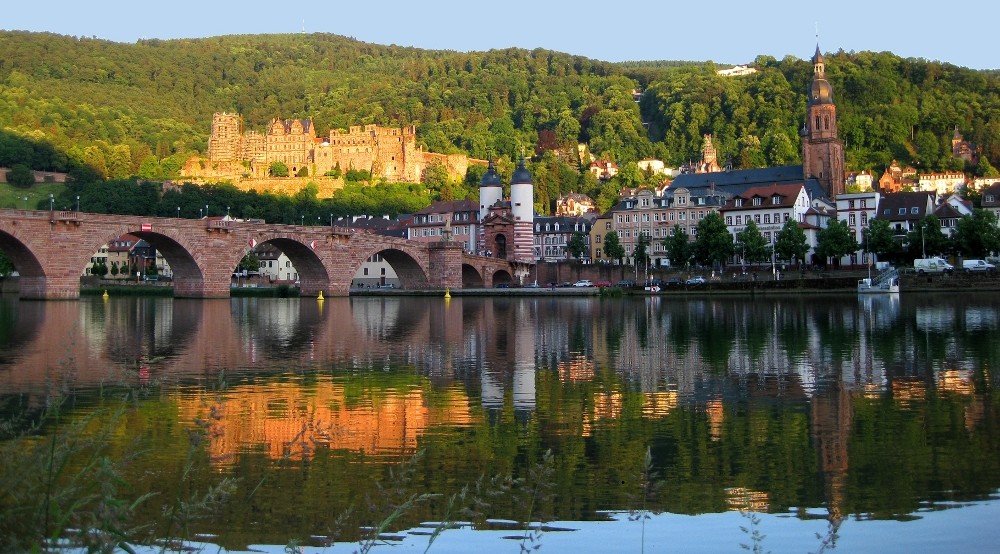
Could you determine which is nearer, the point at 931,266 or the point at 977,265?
the point at 977,265

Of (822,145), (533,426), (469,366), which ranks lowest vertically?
(533,426)

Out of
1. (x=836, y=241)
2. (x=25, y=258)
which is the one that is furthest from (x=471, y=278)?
(x=25, y=258)

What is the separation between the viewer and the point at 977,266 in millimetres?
69062

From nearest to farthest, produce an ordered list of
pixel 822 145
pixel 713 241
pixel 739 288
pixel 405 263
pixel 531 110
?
pixel 739 288, pixel 713 241, pixel 405 263, pixel 822 145, pixel 531 110

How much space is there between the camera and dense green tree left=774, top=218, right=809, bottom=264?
75375 mm

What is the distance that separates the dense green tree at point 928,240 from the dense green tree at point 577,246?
2864 cm

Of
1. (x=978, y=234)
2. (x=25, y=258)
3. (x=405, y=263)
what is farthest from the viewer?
(x=405, y=263)

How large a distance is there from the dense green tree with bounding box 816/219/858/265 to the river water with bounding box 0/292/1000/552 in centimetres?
4520

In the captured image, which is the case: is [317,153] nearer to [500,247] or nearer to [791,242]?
[500,247]

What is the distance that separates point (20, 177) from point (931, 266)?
333 ft

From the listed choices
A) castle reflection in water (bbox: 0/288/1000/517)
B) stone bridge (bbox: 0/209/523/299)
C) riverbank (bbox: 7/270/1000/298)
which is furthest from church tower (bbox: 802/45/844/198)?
castle reflection in water (bbox: 0/288/1000/517)

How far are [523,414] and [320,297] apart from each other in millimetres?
56834

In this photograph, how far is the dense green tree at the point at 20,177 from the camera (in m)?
126

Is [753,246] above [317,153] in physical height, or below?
below
